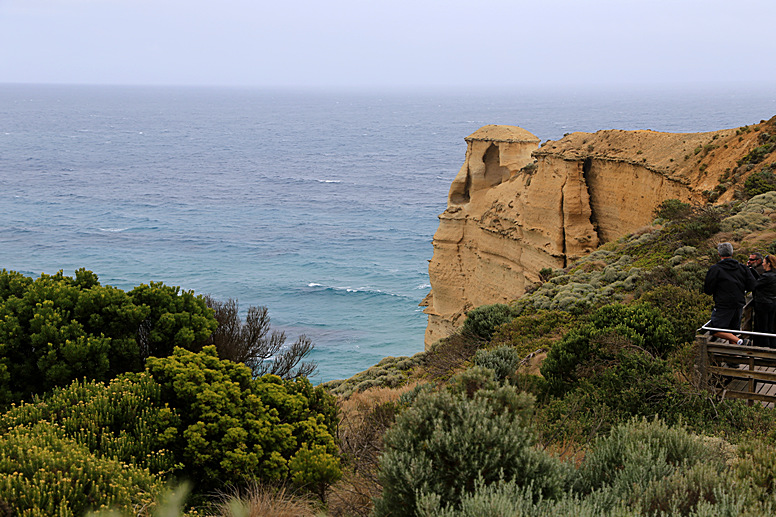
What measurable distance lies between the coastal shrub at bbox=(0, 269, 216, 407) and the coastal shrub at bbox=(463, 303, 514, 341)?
8795mm

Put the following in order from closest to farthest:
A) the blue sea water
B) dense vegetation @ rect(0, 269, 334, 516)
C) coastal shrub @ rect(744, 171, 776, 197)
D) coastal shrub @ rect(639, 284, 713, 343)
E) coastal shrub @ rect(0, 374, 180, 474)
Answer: dense vegetation @ rect(0, 269, 334, 516), coastal shrub @ rect(0, 374, 180, 474), coastal shrub @ rect(639, 284, 713, 343), coastal shrub @ rect(744, 171, 776, 197), the blue sea water

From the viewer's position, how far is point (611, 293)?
18.2 metres

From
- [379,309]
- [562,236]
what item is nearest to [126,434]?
[562,236]

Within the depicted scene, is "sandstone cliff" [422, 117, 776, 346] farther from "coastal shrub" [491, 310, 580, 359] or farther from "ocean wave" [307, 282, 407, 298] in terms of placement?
"ocean wave" [307, 282, 407, 298]

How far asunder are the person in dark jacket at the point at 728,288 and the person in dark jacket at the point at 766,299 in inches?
11.9

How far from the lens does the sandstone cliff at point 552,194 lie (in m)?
25.4

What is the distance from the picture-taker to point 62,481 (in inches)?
257

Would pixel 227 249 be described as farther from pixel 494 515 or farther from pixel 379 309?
pixel 494 515

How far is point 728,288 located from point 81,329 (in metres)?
11.0

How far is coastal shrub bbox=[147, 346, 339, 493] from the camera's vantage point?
869 centimetres


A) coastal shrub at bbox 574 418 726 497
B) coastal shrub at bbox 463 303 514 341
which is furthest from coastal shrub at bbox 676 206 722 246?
coastal shrub at bbox 574 418 726 497

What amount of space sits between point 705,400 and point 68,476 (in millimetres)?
8113

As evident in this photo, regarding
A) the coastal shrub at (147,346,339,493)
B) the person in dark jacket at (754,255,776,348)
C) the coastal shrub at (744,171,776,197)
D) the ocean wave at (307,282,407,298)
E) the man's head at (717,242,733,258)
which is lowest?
the ocean wave at (307,282,407,298)

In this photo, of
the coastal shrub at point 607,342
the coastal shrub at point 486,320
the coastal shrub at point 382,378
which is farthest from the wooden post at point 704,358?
the coastal shrub at point 382,378
